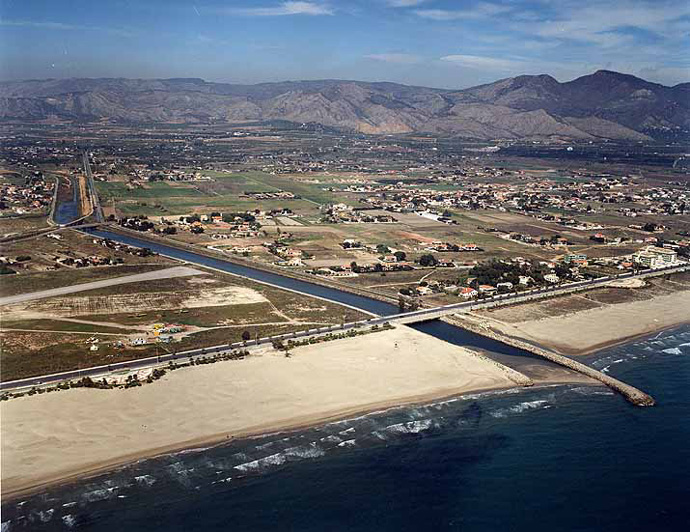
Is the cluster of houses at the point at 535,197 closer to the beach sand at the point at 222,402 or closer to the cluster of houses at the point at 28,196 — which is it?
the cluster of houses at the point at 28,196

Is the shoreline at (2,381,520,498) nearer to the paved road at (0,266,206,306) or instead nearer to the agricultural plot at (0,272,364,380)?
the agricultural plot at (0,272,364,380)

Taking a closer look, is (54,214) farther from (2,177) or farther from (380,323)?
(380,323)

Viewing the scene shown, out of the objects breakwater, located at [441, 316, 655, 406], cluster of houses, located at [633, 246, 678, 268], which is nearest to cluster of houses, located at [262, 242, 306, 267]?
breakwater, located at [441, 316, 655, 406]

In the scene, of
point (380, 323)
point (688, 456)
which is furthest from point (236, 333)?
point (688, 456)

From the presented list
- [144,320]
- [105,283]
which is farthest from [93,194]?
[144,320]

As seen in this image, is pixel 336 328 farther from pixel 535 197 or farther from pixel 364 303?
pixel 535 197

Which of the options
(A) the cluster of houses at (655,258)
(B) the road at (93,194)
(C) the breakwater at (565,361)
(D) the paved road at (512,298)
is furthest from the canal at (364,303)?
(A) the cluster of houses at (655,258)
